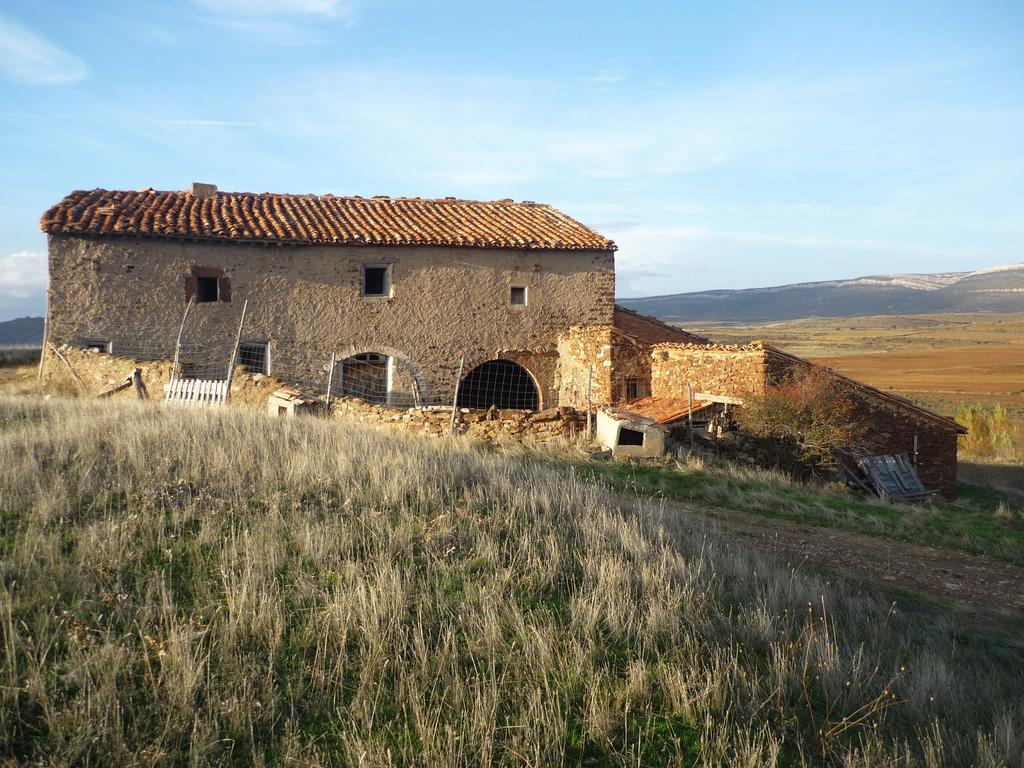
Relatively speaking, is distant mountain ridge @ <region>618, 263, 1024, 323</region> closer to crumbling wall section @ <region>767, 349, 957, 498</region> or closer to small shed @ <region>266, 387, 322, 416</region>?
crumbling wall section @ <region>767, 349, 957, 498</region>

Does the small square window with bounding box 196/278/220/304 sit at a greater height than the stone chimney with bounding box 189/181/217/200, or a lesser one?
lesser

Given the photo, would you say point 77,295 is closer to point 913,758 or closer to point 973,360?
point 913,758

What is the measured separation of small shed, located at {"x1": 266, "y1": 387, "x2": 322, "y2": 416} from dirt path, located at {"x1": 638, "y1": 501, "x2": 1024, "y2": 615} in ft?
21.0

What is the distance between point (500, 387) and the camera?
2081 centimetres

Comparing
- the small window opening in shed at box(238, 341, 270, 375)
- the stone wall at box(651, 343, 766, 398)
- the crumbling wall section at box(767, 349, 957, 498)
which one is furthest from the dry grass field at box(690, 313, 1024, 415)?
the small window opening in shed at box(238, 341, 270, 375)

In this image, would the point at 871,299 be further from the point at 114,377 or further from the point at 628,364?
the point at 114,377

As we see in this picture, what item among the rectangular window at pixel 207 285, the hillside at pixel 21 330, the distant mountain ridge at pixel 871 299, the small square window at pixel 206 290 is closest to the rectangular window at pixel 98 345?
the rectangular window at pixel 207 285

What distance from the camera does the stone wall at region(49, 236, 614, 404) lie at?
17.7 meters

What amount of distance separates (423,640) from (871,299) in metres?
182

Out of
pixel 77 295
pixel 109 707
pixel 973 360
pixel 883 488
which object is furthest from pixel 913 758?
pixel 973 360

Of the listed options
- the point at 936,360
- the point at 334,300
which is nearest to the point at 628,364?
the point at 334,300

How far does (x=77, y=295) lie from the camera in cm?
1753

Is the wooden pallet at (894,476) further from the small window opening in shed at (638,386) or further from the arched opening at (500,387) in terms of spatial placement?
the arched opening at (500,387)

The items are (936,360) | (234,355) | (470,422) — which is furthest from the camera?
(936,360)
